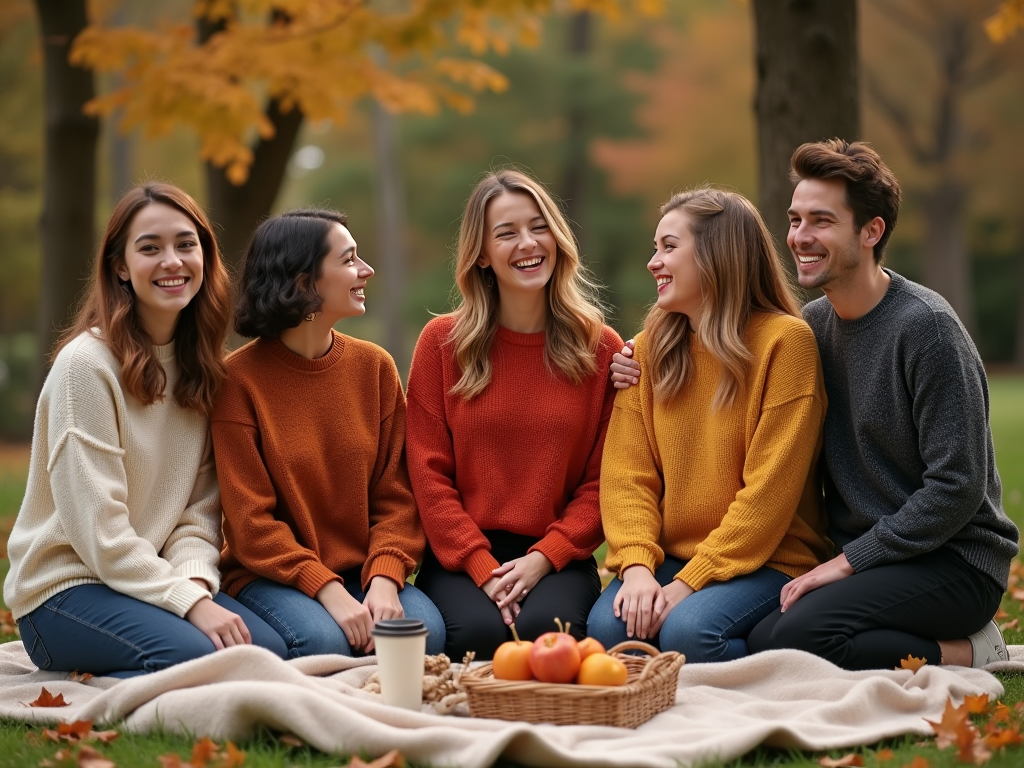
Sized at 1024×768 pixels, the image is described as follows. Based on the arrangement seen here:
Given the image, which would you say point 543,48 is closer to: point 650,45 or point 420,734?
point 650,45

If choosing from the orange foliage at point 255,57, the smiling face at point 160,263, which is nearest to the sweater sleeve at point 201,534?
the smiling face at point 160,263

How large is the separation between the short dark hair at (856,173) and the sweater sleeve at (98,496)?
2455 millimetres

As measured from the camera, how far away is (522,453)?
445 cm

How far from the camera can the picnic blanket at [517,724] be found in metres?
3.10

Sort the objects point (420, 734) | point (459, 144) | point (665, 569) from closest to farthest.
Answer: point (420, 734), point (665, 569), point (459, 144)

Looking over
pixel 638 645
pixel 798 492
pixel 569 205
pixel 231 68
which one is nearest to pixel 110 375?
pixel 638 645

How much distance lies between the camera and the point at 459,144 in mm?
27875

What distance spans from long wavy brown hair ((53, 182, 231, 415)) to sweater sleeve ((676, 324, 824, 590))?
180 centimetres

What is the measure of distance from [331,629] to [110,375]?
1109 mm

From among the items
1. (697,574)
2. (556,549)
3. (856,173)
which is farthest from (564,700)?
(856,173)

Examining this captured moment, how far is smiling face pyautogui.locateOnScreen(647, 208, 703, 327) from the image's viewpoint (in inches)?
168

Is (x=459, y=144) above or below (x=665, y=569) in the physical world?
above

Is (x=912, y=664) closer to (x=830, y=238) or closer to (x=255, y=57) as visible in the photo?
(x=830, y=238)

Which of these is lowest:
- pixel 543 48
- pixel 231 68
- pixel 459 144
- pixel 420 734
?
pixel 420 734
